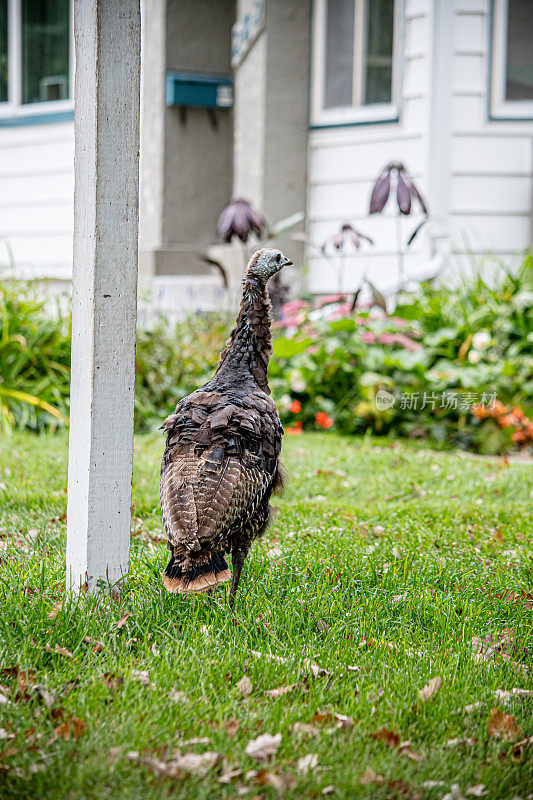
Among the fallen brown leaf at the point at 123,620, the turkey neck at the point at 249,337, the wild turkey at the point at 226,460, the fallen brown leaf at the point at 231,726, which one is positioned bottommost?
the fallen brown leaf at the point at 231,726

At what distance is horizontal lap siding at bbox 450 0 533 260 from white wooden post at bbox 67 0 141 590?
5.89 metres

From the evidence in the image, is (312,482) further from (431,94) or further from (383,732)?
(431,94)

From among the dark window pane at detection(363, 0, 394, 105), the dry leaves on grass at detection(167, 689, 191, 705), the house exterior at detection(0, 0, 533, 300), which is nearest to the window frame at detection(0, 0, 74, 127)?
the house exterior at detection(0, 0, 533, 300)

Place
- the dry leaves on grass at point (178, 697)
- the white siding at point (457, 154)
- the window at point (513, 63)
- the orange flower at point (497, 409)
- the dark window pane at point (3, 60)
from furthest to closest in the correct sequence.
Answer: the dark window pane at point (3, 60) → the window at point (513, 63) → the white siding at point (457, 154) → the orange flower at point (497, 409) → the dry leaves on grass at point (178, 697)

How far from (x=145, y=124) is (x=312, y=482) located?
18.3ft

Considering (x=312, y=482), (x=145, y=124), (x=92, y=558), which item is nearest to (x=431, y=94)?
(x=145, y=124)

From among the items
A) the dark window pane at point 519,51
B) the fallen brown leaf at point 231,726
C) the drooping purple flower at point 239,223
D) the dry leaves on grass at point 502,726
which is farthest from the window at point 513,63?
the fallen brown leaf at point 231,726

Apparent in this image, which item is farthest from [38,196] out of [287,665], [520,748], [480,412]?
[520,748]

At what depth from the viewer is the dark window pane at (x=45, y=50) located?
1007 centimetres

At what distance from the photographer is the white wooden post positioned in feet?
9.04

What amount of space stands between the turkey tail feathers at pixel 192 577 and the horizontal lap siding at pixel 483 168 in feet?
20.1

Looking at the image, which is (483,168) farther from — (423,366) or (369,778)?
(369,778)

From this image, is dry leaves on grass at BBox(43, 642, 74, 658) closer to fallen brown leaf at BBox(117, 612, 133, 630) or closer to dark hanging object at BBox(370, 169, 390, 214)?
fallen brown leaf at BBox(117, 612, 133, 630)

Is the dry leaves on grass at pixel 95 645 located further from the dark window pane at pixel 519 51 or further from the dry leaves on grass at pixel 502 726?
the dark window pane at pixel 519 51
